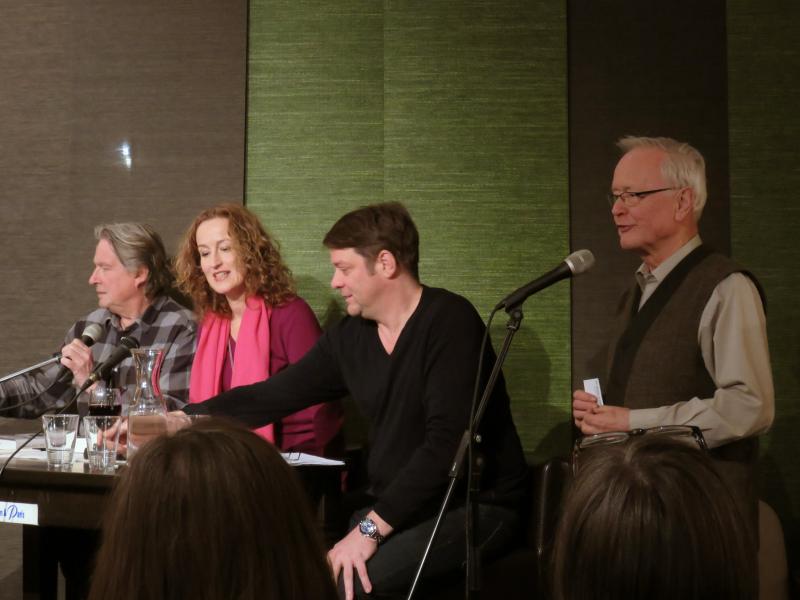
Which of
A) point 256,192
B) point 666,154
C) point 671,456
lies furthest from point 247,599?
point 256,192

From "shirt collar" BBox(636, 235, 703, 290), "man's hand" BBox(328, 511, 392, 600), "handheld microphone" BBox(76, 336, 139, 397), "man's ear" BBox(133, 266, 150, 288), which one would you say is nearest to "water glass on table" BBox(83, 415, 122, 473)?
"handheld microphone" BBox(76, 336, 139, 397)

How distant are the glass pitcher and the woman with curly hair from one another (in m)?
0.83

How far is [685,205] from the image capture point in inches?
112

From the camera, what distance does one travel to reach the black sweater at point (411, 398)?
2.52m

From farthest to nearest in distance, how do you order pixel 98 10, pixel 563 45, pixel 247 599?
pixel 98 10
pixel 563 45
pixel 247 599

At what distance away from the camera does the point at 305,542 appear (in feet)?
3.27

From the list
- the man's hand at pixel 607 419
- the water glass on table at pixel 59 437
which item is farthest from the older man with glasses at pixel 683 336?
the water glass on table at pixel 59 437

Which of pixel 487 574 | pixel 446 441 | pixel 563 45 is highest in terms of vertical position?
pixel 563 45

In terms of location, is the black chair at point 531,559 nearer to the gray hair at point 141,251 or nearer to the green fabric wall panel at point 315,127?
the green fabric wall panel at point 315,127

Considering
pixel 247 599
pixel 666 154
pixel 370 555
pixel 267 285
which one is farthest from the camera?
pixel 267 285

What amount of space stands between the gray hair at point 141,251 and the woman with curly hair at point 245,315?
8.1 inches

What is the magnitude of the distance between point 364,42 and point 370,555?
2206mm

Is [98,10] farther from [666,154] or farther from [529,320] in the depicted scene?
[666,154]

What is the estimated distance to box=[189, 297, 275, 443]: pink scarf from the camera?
129 inches
